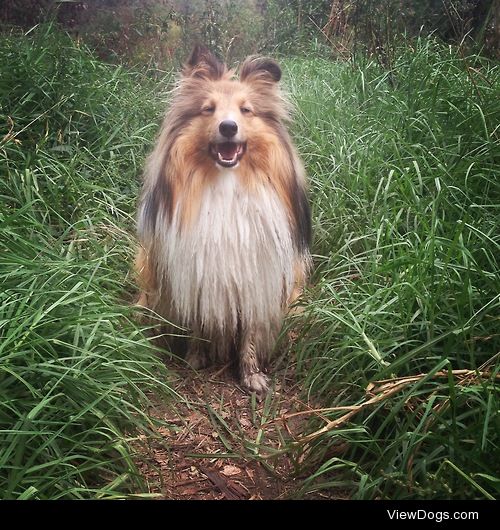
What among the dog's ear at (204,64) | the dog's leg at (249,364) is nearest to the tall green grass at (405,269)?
the dog's leg at (249,364)

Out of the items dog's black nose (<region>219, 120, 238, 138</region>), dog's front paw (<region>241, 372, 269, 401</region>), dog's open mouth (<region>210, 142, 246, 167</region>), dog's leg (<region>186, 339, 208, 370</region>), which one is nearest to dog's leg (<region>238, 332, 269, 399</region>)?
dog's front paw (<region>241, 372, 269, 401</region>)

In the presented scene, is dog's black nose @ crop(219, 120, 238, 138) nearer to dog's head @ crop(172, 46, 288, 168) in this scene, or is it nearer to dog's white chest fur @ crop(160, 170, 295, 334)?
dog's head @ crop(172, 46, 288, 168)

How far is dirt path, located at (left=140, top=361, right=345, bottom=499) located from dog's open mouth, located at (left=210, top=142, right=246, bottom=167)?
3.11 feet

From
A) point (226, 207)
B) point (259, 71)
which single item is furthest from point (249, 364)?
point (259, 71)

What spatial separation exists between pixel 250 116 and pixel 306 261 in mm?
760

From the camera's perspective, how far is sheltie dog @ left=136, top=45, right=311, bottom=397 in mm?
2387

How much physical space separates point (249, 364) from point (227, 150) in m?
0.96

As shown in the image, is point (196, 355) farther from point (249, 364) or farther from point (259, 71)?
point (259, 71)

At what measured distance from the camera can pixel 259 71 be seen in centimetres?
246

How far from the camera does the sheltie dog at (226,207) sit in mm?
2387

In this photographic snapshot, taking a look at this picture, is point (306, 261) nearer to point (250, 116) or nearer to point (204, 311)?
point (204, 311)

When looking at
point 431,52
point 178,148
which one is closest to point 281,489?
point 178,148

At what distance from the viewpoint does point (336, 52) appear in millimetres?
3180

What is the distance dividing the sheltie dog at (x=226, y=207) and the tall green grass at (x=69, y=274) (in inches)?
12.8
